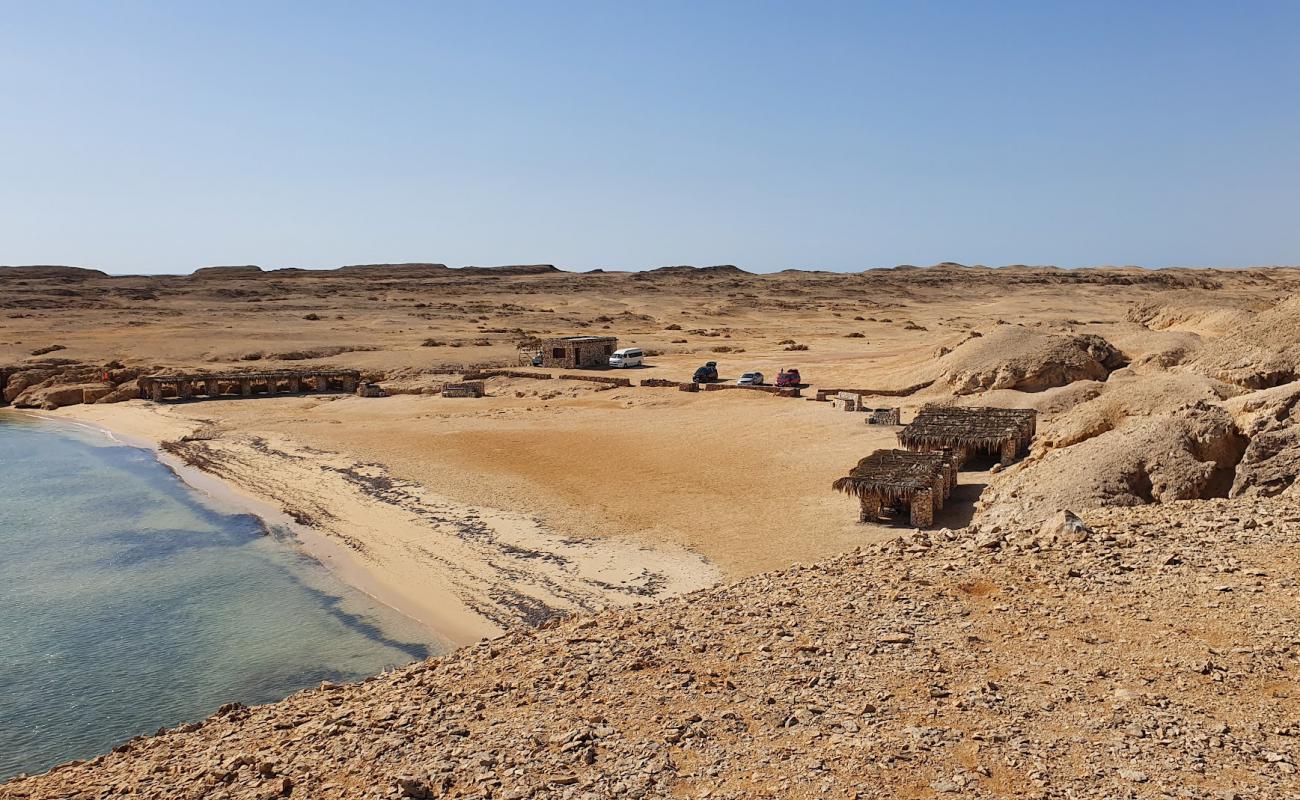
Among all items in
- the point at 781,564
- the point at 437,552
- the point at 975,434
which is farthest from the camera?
the point at 975,434

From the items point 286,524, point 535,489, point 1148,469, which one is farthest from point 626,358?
point 1148,469

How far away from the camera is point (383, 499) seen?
23.3 meters

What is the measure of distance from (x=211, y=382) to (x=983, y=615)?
4396 cm

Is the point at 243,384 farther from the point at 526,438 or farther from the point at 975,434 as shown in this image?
the point at 975,434

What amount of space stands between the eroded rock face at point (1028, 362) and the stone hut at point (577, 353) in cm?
2012

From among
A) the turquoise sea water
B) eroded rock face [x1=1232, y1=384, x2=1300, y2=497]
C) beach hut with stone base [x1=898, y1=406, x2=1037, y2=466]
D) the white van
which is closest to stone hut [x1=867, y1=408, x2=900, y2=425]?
beach hut with stone base [x1=898, y1=406, x2=1037, y2=466]

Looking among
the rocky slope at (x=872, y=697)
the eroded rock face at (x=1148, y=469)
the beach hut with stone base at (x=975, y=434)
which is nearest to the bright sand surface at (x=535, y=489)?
the beach hut with stone base at (x=975, y=434)

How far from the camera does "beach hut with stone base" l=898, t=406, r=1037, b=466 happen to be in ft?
72.2

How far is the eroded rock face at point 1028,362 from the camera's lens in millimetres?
31609

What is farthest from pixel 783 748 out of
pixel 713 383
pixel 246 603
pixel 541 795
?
pixel 713 383

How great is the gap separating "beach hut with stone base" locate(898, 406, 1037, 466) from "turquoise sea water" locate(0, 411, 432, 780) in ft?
43.3

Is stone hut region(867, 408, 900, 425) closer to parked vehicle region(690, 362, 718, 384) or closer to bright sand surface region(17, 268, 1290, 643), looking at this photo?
bright sand surface region(17, 268, 1290, 643)

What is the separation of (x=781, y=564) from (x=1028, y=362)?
1949 cm

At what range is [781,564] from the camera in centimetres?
1644
